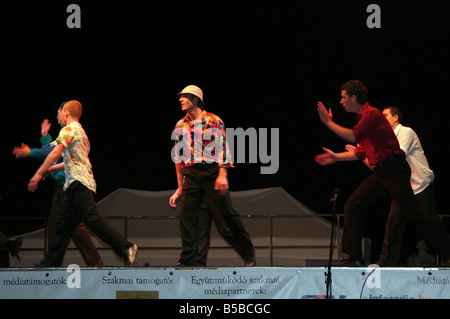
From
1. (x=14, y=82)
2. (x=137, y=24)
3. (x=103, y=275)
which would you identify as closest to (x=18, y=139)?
(x=14, y=82)

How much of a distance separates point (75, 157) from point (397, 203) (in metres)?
3.34

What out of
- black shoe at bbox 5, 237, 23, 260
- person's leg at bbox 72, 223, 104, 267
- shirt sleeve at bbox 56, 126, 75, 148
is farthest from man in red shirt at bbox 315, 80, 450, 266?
black shoe at bbox 5, 237, 23, 260

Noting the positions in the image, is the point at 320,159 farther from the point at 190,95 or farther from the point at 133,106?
the point at 133,106

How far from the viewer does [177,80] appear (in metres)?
15.6

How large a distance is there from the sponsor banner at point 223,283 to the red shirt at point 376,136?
120 centimetres

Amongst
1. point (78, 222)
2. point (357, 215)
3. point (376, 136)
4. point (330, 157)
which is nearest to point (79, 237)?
point (78, 222)

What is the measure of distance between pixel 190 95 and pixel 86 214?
1640 mm

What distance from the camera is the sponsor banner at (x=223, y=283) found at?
5.61m

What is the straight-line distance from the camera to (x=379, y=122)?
6.20 metres

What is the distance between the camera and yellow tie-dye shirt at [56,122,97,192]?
6555 millimetres

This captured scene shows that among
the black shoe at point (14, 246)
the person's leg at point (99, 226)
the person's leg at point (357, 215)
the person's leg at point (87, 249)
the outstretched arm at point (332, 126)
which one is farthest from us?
the black shoe at point (14, 246)

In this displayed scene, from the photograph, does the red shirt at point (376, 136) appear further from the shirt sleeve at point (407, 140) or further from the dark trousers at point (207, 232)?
the dark trousers at point (207, 232)

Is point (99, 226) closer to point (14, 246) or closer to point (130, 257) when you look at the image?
point (130, 257)

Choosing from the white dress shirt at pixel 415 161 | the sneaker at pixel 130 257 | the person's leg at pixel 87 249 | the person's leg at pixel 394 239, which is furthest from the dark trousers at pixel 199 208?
the white dress shirt at pixel 415 161
